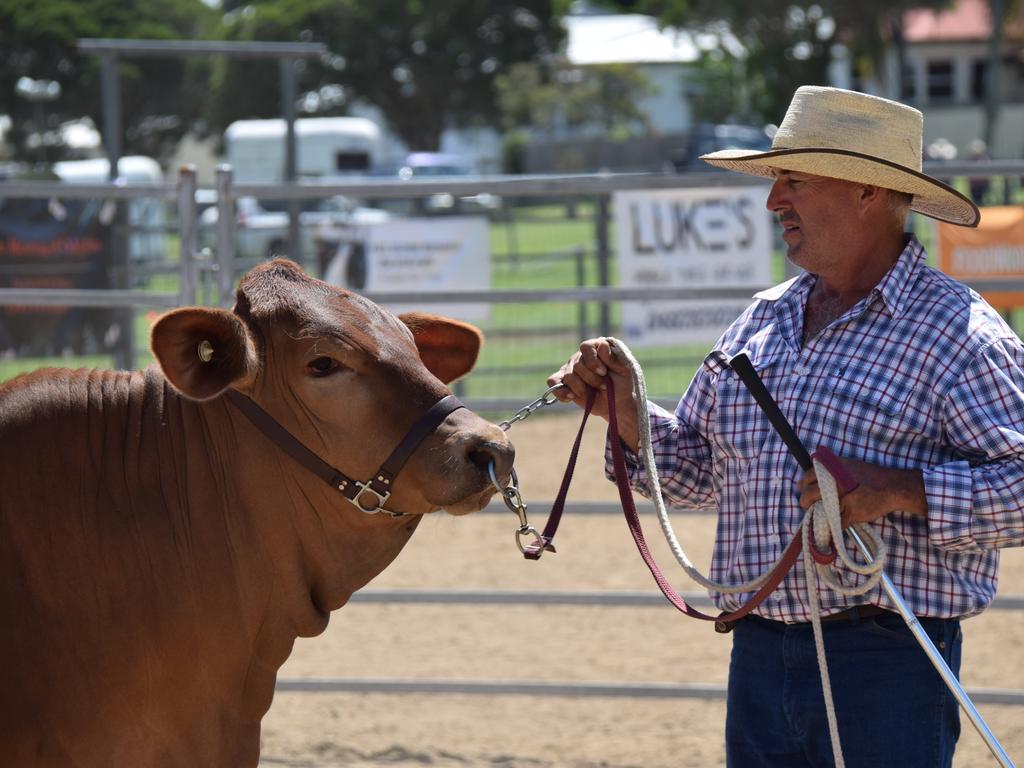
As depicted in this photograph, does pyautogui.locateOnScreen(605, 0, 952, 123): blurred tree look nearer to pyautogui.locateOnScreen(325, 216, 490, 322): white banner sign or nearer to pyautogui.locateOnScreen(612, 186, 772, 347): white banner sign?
pyautogui.locateOnScreen(325, 216, 490, 322): white banner sign

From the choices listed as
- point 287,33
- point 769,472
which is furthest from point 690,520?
point 287,33

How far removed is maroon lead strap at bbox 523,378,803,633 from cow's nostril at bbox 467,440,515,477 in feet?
0.77

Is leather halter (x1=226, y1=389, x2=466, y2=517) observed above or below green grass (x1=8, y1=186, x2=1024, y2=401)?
above

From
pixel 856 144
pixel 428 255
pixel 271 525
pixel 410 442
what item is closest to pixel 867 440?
pixel 856 144

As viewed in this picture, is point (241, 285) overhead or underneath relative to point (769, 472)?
overhead

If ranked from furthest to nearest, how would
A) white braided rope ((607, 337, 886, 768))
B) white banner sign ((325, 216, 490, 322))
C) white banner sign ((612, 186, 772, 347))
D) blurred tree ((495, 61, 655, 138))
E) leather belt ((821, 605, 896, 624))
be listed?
blurred tree ((495, 61, 655, 138)) → white banner sign ((325, 216, 490, 322)) → white banner sign ((612, 186, 772, 347)) → leather belt ((821, 605, 896, 624)) → white braided rope ((607, 337, 886, 768))

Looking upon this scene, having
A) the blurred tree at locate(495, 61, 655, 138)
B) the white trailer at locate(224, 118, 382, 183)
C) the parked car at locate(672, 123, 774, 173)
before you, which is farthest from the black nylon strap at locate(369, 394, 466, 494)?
the blurred tree at locate(495, 61, 655, 138)

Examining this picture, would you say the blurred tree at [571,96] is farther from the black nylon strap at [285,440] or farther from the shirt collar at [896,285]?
the black nylon strap at [285,440]

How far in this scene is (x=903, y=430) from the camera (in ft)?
8.96

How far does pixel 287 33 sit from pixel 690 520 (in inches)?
1709

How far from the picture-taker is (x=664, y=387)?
1089cm

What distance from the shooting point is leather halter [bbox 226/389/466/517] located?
2.74 m

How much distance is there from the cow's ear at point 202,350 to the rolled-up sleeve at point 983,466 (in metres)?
1.39

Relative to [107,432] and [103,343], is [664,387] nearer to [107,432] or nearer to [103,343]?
[103,343]
